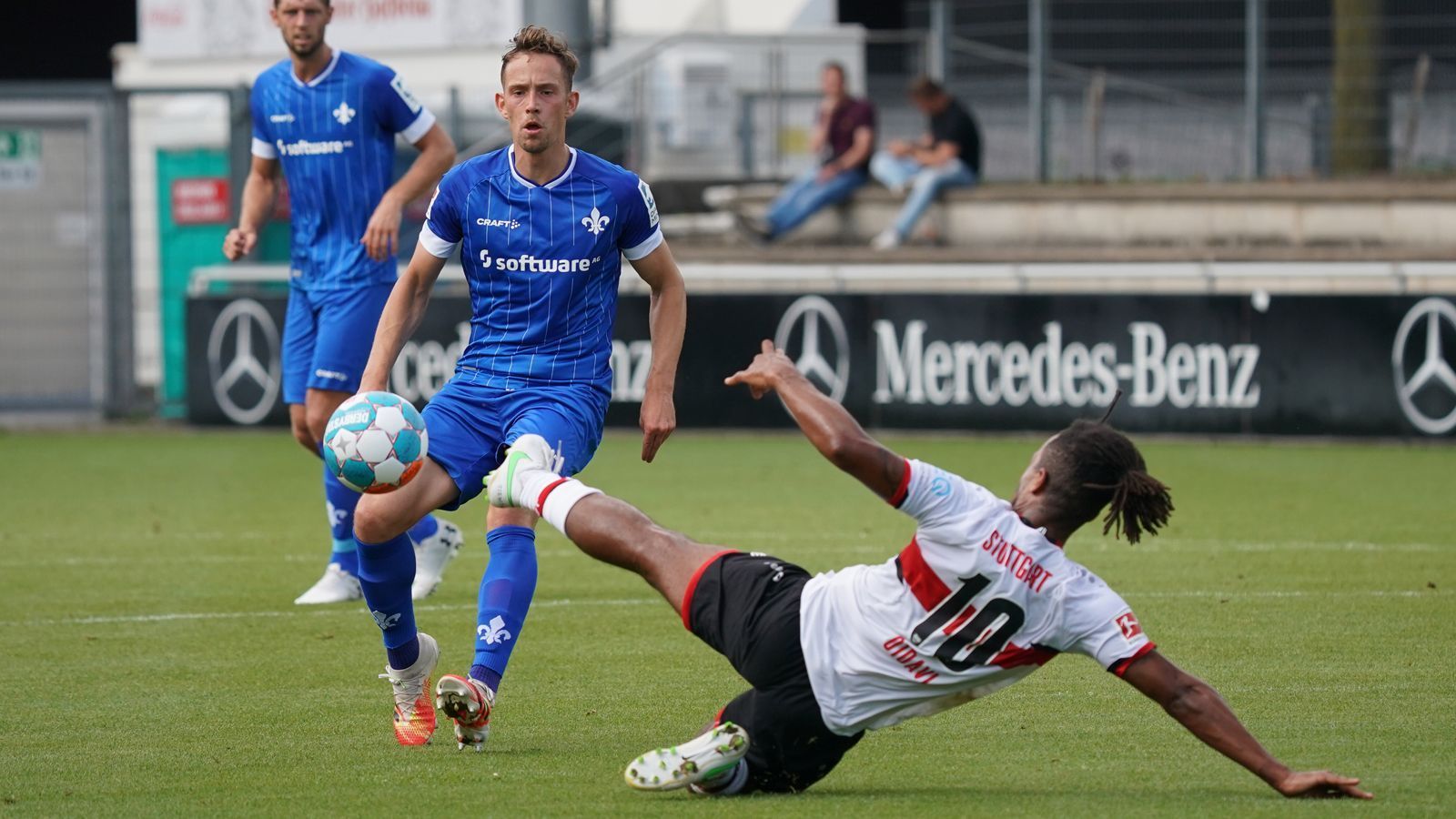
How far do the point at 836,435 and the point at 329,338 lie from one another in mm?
4347

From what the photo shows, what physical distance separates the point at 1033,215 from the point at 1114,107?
2.52 meters

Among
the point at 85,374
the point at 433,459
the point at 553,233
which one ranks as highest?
the point at 553,233

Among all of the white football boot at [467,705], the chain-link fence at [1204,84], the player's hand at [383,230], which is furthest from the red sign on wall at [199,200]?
the white football boot at [467,705]

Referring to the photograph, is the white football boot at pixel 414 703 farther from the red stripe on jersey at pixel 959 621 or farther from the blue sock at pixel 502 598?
the red stripe on jersey at pixel 959 621

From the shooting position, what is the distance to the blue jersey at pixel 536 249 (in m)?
6.03

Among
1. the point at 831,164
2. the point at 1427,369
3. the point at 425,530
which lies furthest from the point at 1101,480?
the point at 831,164

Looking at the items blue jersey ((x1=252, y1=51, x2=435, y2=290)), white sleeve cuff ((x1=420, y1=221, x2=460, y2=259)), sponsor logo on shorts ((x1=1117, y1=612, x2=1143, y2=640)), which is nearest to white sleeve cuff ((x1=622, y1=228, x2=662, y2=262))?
white sleeve cuff ((x1=420, y1=221, x2=460, y2=259))

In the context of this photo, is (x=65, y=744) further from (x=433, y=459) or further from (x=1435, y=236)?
(x=1435, y=236)

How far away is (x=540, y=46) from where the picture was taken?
588 centimetres

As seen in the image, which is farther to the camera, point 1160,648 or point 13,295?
point 13,295

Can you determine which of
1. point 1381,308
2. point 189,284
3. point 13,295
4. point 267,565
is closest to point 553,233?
point 267,565

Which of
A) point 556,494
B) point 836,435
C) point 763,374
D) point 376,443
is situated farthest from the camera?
point 376,443

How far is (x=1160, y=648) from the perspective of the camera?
23.6 ft

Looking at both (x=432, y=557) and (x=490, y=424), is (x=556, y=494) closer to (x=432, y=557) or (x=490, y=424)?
(x=490, y=424)
